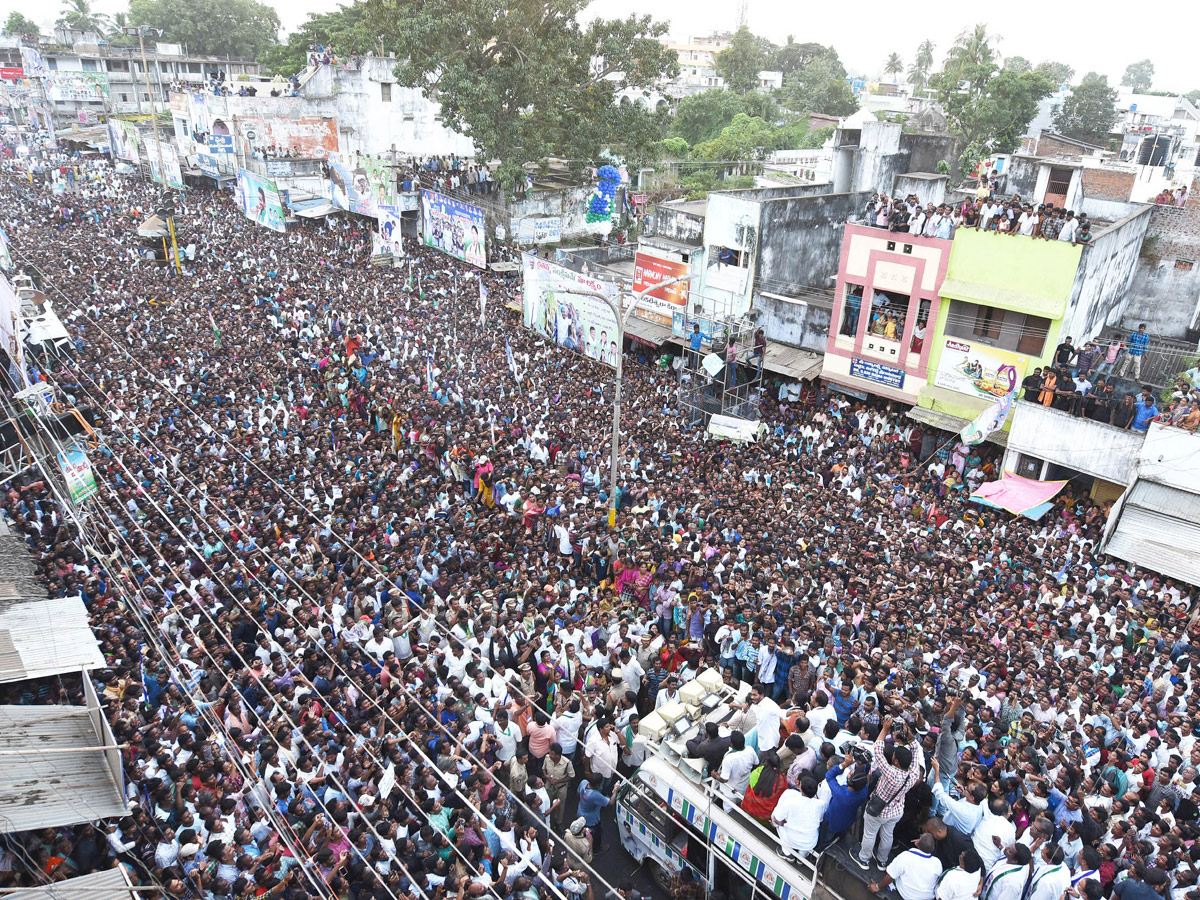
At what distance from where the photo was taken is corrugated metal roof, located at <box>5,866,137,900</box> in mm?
6184

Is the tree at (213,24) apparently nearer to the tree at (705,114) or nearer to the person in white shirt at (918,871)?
the tree at (705,114)

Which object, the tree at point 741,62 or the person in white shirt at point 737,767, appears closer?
the person in white shirt at point 737,767

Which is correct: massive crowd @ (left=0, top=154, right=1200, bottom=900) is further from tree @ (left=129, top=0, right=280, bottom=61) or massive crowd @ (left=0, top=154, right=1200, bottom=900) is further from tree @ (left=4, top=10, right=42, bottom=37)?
tree @ (left=4, top=10, right=42, bottom=37)

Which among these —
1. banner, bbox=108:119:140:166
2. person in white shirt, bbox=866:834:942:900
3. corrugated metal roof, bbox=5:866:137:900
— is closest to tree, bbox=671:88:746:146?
banner, bbox=108:119:140:166

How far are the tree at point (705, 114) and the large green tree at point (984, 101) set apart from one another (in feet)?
53.4

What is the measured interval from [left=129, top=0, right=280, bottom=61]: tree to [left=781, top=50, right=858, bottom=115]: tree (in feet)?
176

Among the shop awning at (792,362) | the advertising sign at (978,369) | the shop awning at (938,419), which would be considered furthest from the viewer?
the shop awning at (792,362)

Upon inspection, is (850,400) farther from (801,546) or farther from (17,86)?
(17,86)

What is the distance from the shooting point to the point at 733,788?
7.71 m

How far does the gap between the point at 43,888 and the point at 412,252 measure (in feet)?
98.7

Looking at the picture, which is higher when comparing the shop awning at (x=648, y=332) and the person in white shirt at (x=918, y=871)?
the shop awning at (x=648, y=332)

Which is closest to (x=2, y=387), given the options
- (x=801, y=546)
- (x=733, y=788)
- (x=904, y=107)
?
(x=801, y=546)

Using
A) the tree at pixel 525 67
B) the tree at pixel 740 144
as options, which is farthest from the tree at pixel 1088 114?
the tree at pixel 525 67

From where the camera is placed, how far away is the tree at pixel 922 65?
3600 inches
